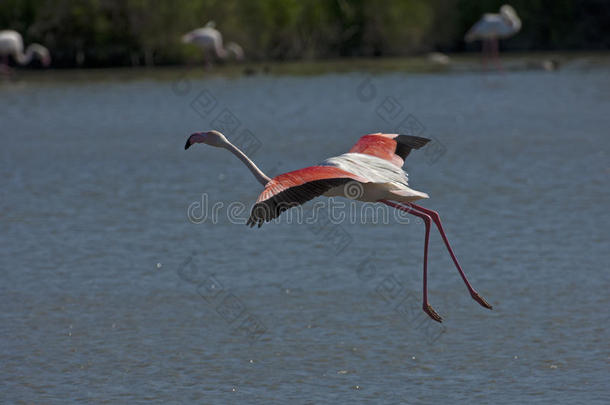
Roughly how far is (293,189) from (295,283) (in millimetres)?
3492

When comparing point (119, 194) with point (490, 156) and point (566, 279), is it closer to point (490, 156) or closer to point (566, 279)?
point (490, 156)

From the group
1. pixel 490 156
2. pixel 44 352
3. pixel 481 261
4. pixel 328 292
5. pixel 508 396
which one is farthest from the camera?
pixel 490 156

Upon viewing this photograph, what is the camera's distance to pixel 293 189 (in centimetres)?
616

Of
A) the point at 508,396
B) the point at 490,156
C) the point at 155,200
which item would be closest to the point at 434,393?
the point at 508,396

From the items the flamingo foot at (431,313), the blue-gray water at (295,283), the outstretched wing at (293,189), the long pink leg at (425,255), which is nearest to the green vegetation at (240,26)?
the blue-gray water at (295,283)

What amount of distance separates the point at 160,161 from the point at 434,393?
1159cm

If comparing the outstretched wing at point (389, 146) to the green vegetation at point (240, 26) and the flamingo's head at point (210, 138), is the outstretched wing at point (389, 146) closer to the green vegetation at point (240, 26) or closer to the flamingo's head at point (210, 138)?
the flamingo's head at point (210, 138)

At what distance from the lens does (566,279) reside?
9328 millimetres

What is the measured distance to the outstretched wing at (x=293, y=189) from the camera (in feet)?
19.2

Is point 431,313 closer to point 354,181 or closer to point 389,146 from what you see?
point 354,181

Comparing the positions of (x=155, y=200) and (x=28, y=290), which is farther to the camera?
(x=155, y=200)

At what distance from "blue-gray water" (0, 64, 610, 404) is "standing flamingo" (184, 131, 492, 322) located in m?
0.65

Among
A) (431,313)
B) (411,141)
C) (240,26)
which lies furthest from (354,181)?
(240,26)

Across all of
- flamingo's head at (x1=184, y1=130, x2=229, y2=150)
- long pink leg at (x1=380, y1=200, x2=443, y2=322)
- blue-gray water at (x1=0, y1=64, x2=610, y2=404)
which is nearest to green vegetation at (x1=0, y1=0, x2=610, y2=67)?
blue-gray water at (x1=0, y1=64, x2=610, y2=404)
